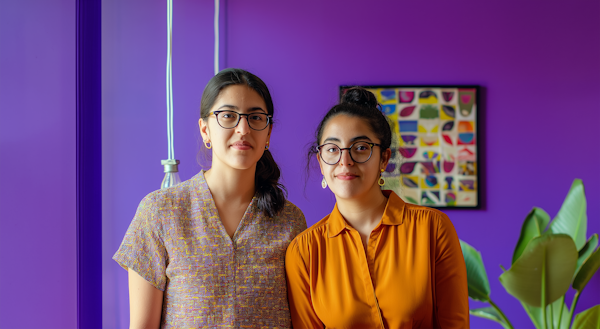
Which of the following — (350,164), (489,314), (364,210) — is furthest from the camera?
(489,314)

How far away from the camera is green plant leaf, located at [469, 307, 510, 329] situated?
2412 millimetres

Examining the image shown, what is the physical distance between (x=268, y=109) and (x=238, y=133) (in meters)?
0.18

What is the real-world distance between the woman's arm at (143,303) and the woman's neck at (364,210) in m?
0.69

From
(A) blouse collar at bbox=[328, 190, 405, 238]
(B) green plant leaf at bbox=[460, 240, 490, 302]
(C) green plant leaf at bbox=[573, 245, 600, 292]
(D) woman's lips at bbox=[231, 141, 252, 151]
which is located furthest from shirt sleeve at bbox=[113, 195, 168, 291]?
(C) green plant leaf at bbox=[573, 245, 600, 292]

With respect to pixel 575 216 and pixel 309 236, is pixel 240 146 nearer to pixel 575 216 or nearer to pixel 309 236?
pixel 309 236

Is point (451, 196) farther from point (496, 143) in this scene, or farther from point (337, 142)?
point (337, 142)

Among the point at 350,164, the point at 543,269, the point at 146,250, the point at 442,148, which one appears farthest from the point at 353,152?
the point at 442,148

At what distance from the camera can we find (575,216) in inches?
91.9

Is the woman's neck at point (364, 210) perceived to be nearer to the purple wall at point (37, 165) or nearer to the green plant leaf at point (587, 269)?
the purple wall at point (37, 165)

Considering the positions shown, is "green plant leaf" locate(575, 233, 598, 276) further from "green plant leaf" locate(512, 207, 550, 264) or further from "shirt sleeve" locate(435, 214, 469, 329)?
"shirt sleeve" locate(435, 214, 469, 329)

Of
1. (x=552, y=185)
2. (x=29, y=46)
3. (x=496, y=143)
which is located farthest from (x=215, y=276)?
(x=552, y=185)

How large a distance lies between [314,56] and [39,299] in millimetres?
1991

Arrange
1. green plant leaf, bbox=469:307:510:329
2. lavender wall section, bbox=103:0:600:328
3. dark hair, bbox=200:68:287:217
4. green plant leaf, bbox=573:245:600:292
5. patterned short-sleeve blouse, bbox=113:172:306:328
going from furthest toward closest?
lavender wall section, bbox=103:0:600:328 → green plant leaf, bbox=469:307:510:329 → green plant leaf, bbox=573:245:600:292 → dark hair, bbox=200:68:287:217 → patterned short-sleeve blouse, bbox=113:172:306:328

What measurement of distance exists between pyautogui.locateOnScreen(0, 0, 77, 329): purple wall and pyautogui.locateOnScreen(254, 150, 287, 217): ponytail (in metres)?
0.89
